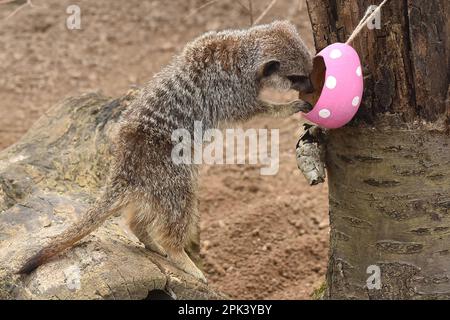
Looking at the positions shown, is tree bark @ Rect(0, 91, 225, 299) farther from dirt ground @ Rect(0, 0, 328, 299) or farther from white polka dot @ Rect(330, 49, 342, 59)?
white polka dot @ Rect(330, 49, 342, 59)

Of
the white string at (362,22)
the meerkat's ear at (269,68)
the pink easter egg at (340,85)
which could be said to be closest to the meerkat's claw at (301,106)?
the meerkat's ear at (269,68)

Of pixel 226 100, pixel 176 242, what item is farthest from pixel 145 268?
pixel 226 100

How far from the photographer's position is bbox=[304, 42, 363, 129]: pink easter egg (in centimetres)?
227

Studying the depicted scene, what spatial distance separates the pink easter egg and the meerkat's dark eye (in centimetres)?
52

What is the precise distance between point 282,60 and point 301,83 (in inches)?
5.0

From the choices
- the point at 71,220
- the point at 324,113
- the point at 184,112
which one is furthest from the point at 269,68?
the point at 71,220

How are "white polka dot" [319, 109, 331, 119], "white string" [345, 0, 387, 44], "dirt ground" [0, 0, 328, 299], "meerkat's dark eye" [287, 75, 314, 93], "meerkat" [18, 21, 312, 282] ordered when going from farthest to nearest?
"dirt ground" [0, 0, 328, 299], "meerkat's dark eye" [287, 75, 314, 93], "meerkat" [18, 21, 312, 282], "white polka dot" [319, 109, 331, 119], "white string" [345, 0, 387, 44]

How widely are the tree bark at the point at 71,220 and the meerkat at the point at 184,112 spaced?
0.45 feet

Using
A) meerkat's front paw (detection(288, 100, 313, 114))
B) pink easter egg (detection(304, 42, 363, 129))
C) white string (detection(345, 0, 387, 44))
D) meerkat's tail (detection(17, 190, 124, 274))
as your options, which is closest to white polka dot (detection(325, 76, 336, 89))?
pink easter egg (detection(304, 42, 363, 129))

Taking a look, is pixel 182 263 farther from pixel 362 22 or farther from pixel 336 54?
pixel 362 22

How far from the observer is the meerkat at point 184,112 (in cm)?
275

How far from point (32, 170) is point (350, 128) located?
4.81ft

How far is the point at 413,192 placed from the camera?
243cm

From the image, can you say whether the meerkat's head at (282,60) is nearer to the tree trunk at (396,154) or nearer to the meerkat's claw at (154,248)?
the tree trunk at (396,154)
